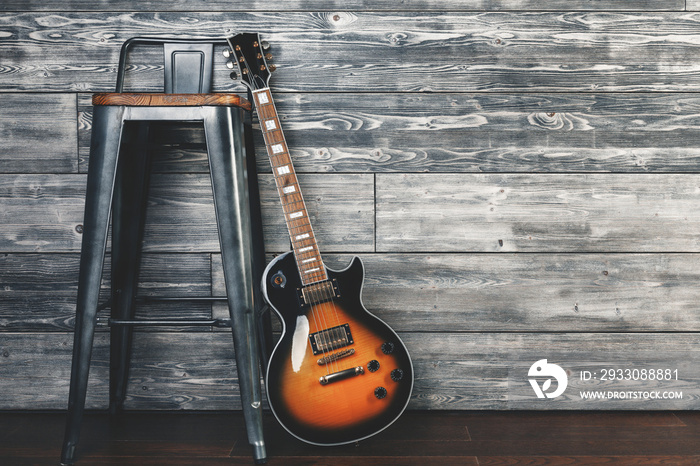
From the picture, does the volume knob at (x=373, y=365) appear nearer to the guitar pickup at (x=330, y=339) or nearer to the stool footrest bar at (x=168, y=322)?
the guitar pickup at (x=330, y=339)

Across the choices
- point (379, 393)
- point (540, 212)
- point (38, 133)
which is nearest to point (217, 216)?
point (379, 393)

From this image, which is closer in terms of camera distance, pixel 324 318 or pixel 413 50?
pixel 324 318

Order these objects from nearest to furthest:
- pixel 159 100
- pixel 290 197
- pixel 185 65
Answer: pixel 159 100, pixel 290 197, pixel 185 65

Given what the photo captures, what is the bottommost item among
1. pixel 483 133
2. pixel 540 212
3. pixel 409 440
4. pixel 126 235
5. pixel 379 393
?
pixel 409 440

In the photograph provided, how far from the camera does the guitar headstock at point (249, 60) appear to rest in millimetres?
1257

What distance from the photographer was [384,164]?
1.39m

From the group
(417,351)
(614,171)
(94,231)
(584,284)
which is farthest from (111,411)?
(614,171)

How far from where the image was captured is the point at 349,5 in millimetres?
1374

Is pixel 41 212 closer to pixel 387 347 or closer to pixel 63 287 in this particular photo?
pixel 63 287

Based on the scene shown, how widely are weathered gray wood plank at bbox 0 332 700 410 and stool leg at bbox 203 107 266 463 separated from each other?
0.31 metres

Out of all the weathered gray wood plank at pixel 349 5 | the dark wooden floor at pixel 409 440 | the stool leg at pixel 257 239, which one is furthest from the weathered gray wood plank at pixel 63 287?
the weathered gray wood plank at pixel 349 5

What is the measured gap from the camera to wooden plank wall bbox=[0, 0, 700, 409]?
138 cm

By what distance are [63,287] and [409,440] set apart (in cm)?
106

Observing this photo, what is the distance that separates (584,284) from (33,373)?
1603 millimetres
